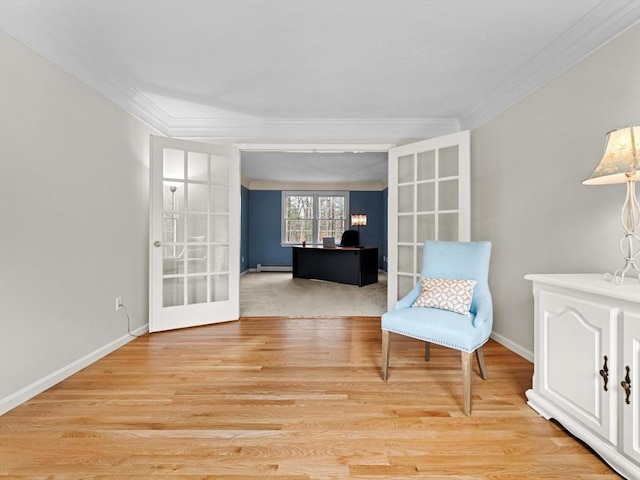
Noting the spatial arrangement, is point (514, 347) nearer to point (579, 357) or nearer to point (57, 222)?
point (579, 357)

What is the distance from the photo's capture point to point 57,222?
2.26 m

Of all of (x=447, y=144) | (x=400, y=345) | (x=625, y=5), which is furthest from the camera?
(x=447, y=144)

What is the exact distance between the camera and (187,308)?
11.8ft

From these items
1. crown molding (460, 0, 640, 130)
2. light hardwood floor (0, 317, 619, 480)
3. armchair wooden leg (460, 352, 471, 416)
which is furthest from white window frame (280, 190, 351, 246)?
armchair wooden leg (460, 352, 471, 416)

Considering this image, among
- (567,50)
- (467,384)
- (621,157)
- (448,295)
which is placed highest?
(567,50)

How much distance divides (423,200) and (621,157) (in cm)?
212

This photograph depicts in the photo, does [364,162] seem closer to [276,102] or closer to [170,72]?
[276,102]

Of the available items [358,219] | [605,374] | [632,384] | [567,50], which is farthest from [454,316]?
[358,219]

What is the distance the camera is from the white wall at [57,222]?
6.29ft

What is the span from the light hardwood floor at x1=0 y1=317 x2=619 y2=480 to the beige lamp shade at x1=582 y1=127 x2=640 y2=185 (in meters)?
1.32

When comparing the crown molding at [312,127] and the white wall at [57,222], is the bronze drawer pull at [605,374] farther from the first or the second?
the white wall at [57,222]

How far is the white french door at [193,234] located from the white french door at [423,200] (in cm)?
189

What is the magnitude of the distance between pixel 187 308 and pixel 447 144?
10.7 feet

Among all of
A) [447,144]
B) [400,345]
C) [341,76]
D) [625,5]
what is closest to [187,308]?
[400,345]
